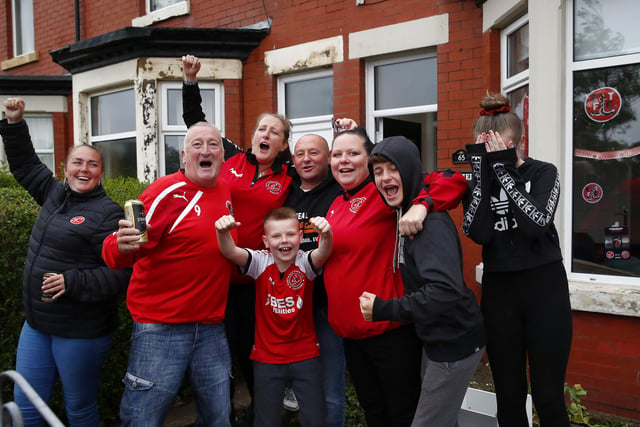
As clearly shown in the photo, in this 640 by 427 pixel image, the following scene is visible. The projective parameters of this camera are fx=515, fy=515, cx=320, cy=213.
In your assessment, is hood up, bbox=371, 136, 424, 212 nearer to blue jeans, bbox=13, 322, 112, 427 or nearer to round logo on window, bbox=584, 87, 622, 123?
blue jeans, bbox=13, 322, 112, 427

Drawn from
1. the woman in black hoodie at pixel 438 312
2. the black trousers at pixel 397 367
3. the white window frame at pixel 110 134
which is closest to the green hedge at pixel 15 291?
the black trousers at pixel 397 367

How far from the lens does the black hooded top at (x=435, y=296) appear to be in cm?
219

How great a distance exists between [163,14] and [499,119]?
650 centimetres

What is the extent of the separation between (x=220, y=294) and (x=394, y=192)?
108 cm

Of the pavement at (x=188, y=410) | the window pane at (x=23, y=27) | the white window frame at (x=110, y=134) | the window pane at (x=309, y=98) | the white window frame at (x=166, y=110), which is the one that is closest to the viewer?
the pavement at (x=188, y=410)

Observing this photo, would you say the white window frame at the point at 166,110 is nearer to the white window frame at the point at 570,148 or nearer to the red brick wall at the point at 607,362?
the white window frame at the point at 570,148

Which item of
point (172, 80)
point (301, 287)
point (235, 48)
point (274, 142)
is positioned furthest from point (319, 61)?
point (301, 287)

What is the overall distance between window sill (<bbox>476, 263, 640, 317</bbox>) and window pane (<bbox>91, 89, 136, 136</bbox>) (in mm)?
6343

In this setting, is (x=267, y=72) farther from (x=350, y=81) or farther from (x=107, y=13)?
(x=107, y=13)

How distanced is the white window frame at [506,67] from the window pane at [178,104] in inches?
153

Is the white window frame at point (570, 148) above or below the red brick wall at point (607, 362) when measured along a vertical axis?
above

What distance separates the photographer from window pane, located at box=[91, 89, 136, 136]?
25.4 ft

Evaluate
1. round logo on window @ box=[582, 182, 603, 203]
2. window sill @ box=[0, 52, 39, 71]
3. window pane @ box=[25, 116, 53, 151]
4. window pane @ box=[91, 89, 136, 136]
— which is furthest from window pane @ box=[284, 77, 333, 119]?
window sill @ box=[0, 52, 39, 71]

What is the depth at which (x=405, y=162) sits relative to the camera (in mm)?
2430
